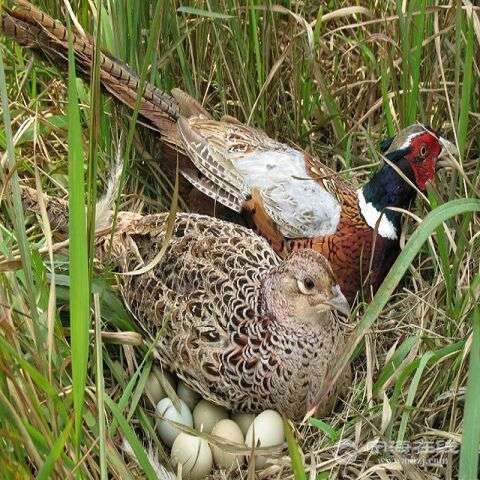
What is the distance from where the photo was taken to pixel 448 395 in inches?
97.9

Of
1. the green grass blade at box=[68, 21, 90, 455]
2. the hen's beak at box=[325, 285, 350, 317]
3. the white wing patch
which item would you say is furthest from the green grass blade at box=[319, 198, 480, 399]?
the white wing patch

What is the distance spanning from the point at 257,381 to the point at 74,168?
39.7 inches

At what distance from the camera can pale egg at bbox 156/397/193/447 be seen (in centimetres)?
268

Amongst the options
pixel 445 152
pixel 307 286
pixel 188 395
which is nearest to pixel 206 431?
pixel 188 395

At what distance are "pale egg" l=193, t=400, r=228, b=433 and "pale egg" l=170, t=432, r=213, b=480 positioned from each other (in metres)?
0.14

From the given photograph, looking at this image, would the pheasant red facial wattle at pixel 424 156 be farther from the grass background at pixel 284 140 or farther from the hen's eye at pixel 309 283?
the hen's eye at pixel 309 283

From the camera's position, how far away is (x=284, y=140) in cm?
355

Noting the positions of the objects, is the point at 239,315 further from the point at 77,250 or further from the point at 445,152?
the point at 77,250

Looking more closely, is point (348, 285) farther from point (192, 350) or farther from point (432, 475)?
point (432, 475)

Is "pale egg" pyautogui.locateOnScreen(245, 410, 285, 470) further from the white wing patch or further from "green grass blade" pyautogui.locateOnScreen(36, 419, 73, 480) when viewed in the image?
"green grass blade" pyautogui.locateOnScreen(36, 419, 73, 480)

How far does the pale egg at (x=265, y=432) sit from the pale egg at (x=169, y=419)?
18 cm

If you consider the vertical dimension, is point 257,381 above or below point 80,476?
below

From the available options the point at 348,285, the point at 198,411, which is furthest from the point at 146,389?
the point at 348,285

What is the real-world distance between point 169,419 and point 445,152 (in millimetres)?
1108
